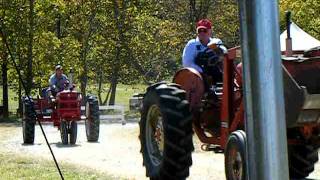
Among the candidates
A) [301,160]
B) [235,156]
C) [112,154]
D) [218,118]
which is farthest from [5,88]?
[235,156]

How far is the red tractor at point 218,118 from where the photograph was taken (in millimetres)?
6191

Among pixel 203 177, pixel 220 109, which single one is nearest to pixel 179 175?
pixel 220 109

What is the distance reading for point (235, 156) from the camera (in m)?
6.52

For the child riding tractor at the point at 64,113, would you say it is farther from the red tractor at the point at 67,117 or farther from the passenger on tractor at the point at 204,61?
the passenger on tractor at the point at 204,61

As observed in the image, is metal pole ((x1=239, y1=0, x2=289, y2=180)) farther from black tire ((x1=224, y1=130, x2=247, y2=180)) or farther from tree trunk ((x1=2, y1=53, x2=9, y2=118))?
tree trunk ((x1=2, y1=53, x2=9, y2=118))

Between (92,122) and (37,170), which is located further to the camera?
(92,122)

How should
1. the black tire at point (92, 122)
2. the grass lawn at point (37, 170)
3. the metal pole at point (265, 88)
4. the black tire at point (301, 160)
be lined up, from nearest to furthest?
1. the metal pole at point (265, 88)
2. the black tire at point (301, 160)
3. the grass lawn at point (37, 170)
4. the black tire at point (92, 122)

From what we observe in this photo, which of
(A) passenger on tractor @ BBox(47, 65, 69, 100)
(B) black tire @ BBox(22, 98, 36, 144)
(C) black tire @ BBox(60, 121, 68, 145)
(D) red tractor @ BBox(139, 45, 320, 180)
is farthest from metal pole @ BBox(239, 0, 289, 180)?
(A) passenger on tractor @ BBox(47, 65, 69, 100)

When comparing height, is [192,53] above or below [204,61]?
above

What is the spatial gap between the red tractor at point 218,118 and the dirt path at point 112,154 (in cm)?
116

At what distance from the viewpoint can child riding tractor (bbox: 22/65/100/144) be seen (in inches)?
597

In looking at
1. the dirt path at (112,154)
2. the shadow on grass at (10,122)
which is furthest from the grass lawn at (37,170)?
the shadow on grass at (10,122)

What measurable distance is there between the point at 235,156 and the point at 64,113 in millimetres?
9268

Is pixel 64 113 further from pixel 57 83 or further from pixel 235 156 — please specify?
pixel 235 156
